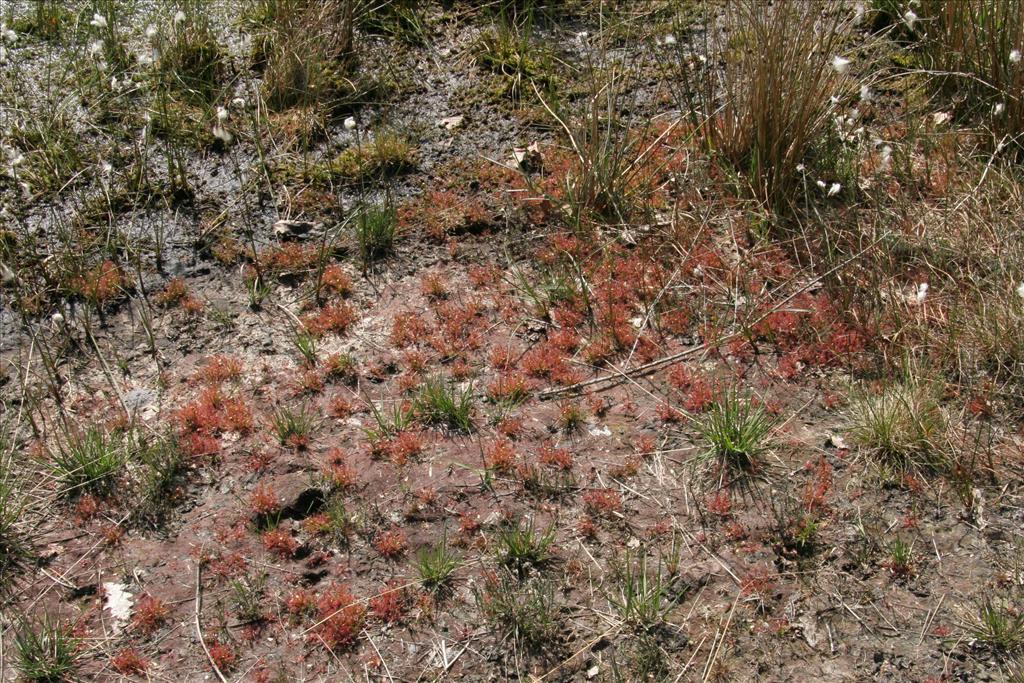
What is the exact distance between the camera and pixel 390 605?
3697 mm

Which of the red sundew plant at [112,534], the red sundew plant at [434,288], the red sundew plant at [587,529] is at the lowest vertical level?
the red sundew plant at [587,529]

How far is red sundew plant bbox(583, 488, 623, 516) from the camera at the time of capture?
4.02 metres

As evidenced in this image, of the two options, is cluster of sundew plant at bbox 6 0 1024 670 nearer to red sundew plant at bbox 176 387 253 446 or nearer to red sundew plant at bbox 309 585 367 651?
red sundew plant at bbox 309 585 367 651

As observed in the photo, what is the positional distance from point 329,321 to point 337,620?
1.78 m

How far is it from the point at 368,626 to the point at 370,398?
123 cm

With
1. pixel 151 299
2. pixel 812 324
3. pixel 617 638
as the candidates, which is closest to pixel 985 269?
pixel 812 324

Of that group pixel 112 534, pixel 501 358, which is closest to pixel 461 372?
pixel 501 358

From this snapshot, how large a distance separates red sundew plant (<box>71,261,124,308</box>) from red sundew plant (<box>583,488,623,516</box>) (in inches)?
111

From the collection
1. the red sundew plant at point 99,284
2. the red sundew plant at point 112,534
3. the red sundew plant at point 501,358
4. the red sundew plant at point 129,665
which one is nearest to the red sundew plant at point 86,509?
the red sundew plant at point 112,534

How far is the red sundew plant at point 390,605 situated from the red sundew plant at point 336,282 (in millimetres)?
1916

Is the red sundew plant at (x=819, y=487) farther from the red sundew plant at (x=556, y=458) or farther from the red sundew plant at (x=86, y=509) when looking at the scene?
the red sundew plant at (x=86, y=509)

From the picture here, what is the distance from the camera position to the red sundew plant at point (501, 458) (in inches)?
165

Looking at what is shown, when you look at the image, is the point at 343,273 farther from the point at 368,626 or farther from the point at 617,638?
the point at 617,638

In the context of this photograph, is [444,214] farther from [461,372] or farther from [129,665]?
[129,665]
